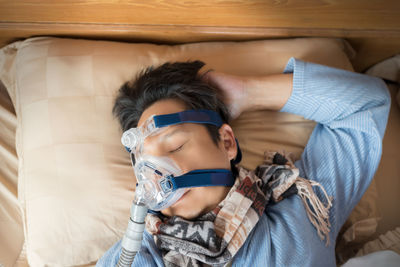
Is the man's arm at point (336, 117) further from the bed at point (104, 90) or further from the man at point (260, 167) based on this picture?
the bed at point (104, 90)

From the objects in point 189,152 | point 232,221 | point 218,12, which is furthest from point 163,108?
point 218,12

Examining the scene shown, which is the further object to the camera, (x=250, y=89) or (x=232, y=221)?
(x=250, y=89)

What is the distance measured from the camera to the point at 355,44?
173 centimetres

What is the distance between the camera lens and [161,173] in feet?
3.53

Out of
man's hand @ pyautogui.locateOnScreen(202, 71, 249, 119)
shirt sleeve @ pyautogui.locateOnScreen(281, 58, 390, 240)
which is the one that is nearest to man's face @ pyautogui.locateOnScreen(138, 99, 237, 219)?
man's hand @ pyautogui.locateOnScreen(202, 71, 249, 119)

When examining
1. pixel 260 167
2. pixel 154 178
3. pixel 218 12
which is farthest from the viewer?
pixel 218 12

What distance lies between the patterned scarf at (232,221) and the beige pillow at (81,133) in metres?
0.22

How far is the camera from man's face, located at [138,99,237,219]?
113cm

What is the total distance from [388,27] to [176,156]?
1.23m

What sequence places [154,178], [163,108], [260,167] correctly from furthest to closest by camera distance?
[260,167]
[163,108]
[154,178]

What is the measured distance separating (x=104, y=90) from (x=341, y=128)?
3.18ft

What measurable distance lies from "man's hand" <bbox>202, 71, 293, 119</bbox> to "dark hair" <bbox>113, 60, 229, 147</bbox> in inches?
1.6

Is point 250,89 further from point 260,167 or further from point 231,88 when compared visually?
point 260,167

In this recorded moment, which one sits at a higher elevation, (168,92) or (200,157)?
(168,92)
